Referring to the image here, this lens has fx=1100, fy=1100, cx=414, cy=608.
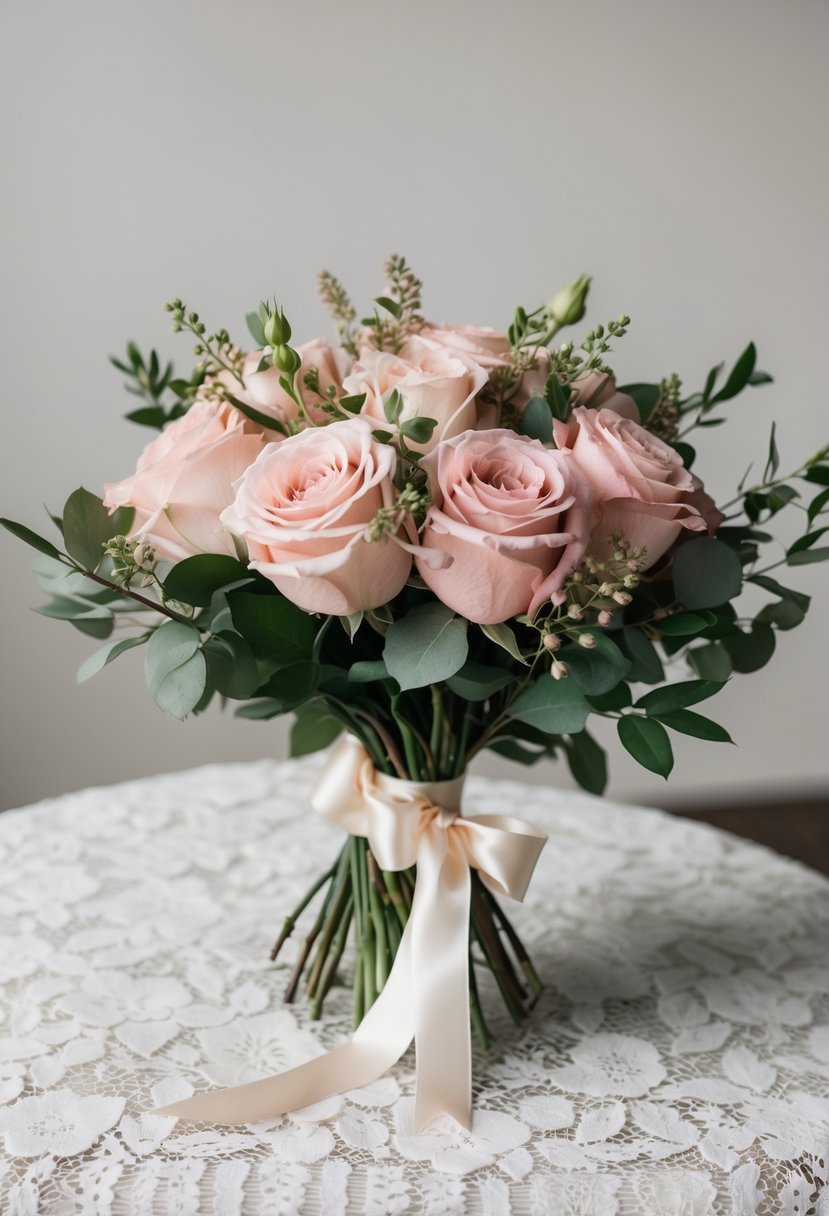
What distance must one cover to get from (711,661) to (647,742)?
144mm

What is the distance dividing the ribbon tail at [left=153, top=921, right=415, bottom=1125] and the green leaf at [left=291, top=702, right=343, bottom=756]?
0.88 feet

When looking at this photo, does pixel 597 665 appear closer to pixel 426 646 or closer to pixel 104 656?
pixel 426 646

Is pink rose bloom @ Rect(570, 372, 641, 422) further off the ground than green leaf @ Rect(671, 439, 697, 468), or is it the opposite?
pink rose bloom @ Rect(570, 372, 641, 422)

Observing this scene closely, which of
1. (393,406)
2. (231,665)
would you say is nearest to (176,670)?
(231,665)

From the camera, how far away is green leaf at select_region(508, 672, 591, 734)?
876 millimetres

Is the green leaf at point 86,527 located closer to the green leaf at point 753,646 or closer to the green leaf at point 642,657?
the green leaf at point 642,657

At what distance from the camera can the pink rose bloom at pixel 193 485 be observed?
833 mm

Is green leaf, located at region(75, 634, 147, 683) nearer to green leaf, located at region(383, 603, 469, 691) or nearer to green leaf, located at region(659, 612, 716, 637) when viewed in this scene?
green leaf, located at region(383, 603, 469, 691)

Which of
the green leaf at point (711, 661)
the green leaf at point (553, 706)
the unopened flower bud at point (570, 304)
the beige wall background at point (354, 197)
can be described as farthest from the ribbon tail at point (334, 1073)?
the beige wall background at point (354, 197)

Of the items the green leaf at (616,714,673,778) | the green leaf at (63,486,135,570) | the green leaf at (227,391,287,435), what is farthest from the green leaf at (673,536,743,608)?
the green leaf at (63,486,135,570)

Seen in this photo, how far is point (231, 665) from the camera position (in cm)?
85

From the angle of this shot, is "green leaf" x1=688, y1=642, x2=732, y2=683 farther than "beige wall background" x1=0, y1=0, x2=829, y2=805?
No

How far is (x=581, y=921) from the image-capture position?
1258 mm

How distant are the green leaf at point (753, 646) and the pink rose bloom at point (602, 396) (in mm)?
226
